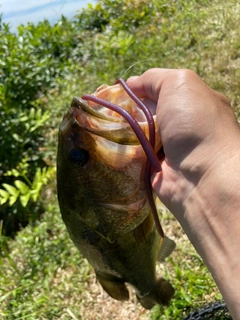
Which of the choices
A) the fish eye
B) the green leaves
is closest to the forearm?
the fish eye

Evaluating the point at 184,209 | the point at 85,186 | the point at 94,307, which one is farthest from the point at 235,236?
the point at 94,307

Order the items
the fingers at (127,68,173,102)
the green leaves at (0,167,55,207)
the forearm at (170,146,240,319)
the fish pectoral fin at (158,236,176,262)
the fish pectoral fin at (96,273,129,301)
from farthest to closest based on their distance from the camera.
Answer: the green leaves at (0,167,55,207)
the fish pectoral fin at (158,236,176,262)
the fish pectoral fin at (96,273,129,301)
the fingers at (127,68,173,102)
the forearm at (170,146,240,319)

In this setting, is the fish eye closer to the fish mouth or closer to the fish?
the fish

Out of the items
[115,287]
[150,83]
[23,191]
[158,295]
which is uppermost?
[150,83]

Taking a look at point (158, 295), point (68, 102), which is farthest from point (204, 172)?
point (68, 102)

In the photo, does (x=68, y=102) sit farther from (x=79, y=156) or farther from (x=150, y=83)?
(x=79, y=156)

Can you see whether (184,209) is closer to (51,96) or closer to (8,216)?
(8,216)
